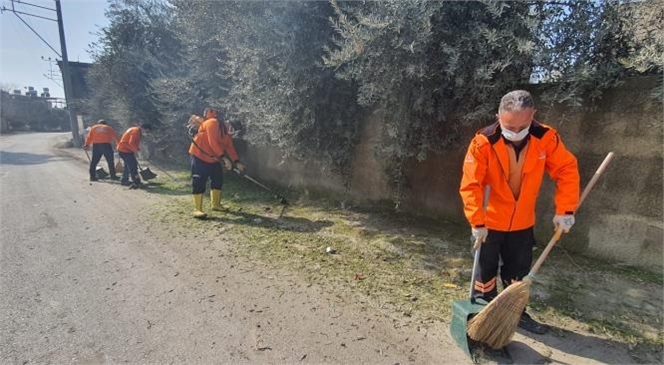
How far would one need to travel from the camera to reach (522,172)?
2631 millimetres

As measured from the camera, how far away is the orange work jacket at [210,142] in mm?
5995

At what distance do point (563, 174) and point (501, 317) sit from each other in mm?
1092

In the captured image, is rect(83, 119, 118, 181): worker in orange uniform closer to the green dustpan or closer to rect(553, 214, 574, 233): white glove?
the green dustpan

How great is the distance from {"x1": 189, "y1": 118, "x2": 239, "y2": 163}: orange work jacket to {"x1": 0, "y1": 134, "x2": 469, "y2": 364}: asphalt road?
150 centimetres

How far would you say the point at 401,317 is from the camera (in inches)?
121

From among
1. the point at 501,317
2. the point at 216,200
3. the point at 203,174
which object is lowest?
the point at 216,200

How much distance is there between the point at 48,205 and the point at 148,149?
6.90 m

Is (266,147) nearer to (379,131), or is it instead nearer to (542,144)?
(379,131)

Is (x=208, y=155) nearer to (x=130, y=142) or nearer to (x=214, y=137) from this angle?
(x=214, y=137)

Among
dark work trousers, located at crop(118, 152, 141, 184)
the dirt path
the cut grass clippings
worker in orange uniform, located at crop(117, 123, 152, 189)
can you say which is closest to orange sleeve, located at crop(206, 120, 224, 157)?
the cut grass clippings

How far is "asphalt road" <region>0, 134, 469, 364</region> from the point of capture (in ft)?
8.57

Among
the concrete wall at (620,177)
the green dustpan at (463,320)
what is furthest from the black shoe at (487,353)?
the concrete wall at (620,177)

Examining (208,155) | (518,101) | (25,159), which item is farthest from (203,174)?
(25,159)

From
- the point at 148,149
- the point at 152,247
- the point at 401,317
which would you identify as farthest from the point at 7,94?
the point at 401,317
